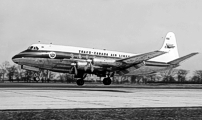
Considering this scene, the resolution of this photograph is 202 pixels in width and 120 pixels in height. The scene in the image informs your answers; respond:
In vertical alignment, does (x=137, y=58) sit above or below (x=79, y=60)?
above

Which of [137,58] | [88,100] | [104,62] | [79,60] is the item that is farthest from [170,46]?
[88,100]

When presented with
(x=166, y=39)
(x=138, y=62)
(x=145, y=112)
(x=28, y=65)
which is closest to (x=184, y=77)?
(x=166, y=39)

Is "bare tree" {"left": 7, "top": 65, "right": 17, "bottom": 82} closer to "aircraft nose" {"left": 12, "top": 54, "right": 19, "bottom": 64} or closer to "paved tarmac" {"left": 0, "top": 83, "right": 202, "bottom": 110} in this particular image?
"aircraft nose" {"left": 12, "top": 54, "right": 19, "bottom": 64}

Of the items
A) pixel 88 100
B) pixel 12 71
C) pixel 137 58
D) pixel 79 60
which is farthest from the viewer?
pixel 12 71

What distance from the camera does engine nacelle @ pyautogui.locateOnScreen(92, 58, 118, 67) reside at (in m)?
48.5

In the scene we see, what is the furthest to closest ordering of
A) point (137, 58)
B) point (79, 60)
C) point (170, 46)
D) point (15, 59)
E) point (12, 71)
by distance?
point (12, 71) < point (170, 46) < point (137, 58) < point (79, 60) < point (15, 59)

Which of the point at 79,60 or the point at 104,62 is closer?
the point at 79,60

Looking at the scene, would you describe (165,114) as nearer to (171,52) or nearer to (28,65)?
(28,65)

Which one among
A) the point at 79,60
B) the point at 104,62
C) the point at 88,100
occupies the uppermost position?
the point at 79,60

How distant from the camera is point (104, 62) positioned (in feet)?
162

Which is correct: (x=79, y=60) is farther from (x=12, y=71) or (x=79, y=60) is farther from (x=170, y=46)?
(x=12, y=71)

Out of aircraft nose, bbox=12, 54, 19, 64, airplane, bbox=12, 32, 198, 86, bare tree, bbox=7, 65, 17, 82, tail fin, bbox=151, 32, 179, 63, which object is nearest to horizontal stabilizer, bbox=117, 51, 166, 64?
airplane, bbox=12, 32, 198, 86

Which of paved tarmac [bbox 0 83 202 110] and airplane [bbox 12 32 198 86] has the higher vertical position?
airplane [bbox 12 32 198 86]

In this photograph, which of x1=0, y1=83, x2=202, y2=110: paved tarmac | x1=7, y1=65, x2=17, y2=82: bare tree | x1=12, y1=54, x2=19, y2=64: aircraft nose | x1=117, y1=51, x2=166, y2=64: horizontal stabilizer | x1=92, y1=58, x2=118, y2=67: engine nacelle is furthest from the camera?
x1=7, y1=65, x2=17, y2=82: bare tree
